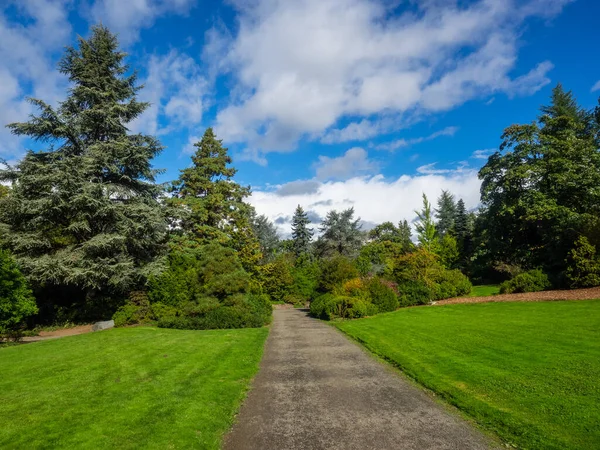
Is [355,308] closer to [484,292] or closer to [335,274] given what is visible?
[335,274]

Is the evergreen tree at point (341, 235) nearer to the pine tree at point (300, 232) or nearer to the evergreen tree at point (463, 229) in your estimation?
the pine tree at point (300, 232)

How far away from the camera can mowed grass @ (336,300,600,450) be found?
15.7 ft

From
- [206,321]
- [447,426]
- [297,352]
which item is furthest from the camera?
[206,321]

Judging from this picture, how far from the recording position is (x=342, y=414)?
18.5 feet

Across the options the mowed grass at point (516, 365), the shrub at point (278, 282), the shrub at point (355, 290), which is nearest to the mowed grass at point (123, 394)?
the mowed grass at point (516, 365)

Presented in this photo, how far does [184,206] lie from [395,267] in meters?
18.6

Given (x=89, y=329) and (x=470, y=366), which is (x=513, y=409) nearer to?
(x=470, y=366)

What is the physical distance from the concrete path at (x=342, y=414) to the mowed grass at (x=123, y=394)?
55cm

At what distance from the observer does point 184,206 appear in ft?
92.4

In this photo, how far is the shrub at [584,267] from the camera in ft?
59.5

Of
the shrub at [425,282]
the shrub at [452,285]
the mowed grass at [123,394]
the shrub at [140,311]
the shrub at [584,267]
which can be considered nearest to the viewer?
the mowed grass at [123,394]

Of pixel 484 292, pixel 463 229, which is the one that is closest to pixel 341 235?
pixel 463 229

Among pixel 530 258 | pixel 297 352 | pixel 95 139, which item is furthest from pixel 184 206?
pixel 530 258

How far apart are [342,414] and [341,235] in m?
47.3
